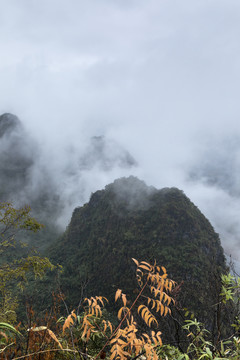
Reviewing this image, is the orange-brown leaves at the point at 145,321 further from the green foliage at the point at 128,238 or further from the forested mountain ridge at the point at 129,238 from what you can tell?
the forested mountain ridge at the point at 129,238

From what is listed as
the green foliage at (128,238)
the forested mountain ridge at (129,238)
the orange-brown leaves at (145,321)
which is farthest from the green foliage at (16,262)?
the forested mountain ridge at (129,238)

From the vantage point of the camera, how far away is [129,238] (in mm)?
48406

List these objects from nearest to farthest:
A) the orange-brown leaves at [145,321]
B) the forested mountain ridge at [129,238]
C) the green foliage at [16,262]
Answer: the orange-brown leaves at [145,321] < the green foliage at [16,262] < the forested mountain ridge at [129,238]

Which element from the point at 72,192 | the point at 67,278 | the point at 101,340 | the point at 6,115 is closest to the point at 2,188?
the point at 72,192

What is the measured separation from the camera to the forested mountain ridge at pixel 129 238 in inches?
1641

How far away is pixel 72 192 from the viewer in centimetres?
13425

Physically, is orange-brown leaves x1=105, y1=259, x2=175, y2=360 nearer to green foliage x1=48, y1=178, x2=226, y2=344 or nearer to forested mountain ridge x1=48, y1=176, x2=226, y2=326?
green foliage x1=48, y1=178, x2=226, y2=344

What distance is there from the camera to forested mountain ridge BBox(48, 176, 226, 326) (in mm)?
41688

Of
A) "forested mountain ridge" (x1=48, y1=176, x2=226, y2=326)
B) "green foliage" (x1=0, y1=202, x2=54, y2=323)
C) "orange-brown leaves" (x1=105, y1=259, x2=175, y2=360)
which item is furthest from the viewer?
"forested mountain ridge" (x1=48, y1=176, x2=226, y2=326)

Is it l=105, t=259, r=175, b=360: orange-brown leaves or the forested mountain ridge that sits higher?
the forested mountain ridge

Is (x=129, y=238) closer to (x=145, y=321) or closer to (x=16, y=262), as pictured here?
(x=16, y=262)

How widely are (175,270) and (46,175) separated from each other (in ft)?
367

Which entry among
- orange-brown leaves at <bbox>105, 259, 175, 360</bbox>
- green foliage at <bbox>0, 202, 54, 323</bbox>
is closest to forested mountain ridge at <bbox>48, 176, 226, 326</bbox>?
green foliage at <bbox>0, 202, 54, 323</bbox>

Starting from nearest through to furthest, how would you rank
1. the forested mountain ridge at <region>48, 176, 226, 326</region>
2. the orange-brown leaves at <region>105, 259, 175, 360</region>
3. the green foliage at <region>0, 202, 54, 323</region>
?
the orange-brown leaves at <region>105, 259, 175, 360</region>
the green foliage at <region>0, 202, 54, 323</region>
the forested mountain ridge at <region>48, 176, 226, 326</region>
